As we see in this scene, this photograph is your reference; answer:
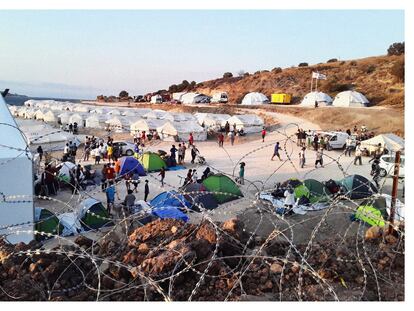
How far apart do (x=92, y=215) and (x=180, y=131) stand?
64.4ft

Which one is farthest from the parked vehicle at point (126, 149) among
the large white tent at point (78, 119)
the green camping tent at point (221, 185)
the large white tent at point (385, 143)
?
the large white tent at point (78, 119)

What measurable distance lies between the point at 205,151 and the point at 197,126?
18.4 feet

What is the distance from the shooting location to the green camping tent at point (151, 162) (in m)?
19.3

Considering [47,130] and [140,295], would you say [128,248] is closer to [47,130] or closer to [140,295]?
[140,295]

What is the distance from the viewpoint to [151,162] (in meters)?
19.5

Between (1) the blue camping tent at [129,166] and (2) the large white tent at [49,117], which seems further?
(2) the large white tent at [49,117]

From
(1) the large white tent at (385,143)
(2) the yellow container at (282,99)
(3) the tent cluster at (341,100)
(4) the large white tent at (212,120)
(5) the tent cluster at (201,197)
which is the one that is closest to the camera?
(5) the tent cluster at (201,197)

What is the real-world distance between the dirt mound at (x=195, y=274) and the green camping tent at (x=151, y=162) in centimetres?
1208

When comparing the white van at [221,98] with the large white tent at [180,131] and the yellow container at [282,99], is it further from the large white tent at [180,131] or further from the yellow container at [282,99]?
the large white tent at [180,131]

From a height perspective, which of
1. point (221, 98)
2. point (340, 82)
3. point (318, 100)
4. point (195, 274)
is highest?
point (340, 82)

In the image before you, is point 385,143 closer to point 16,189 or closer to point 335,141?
point 335,141

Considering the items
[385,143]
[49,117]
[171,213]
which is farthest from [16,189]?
[49,117]

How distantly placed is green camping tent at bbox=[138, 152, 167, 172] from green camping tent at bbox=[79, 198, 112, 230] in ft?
25.8

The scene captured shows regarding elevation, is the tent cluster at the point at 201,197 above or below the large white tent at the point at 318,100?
below
